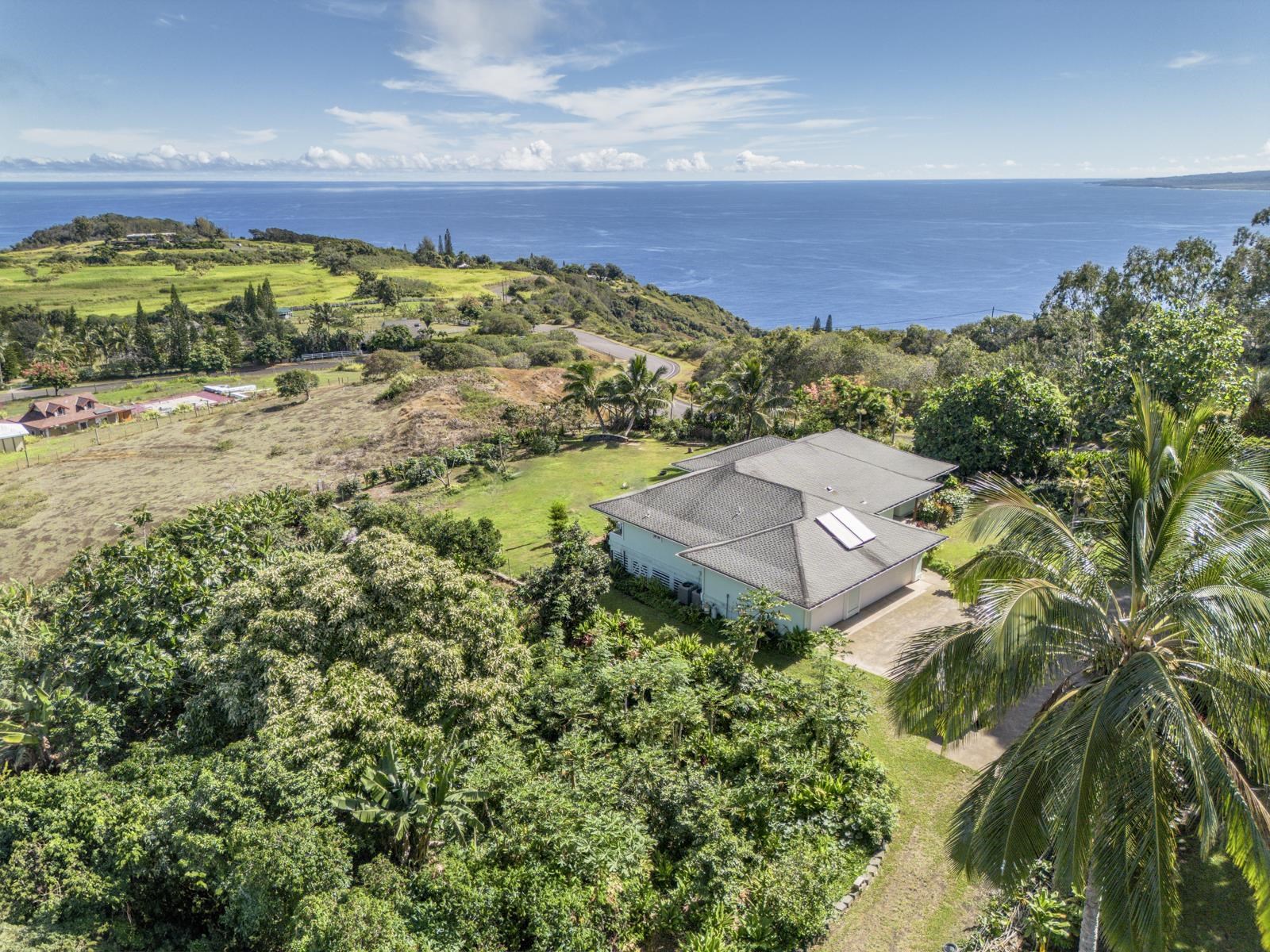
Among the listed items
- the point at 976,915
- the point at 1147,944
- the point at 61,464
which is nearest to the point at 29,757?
the point at 976,915

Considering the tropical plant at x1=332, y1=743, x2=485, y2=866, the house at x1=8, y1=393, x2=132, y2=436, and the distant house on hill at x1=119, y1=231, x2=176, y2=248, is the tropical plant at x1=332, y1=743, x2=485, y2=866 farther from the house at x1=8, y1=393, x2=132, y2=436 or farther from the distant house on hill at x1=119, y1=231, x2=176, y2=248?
the distant house on hill at x1=119, y1=231, x2=176, y2=248

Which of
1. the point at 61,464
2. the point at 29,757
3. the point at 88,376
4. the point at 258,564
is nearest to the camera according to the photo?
the point at 29,757

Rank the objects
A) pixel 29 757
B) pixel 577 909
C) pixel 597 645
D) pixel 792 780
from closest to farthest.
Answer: pixel 577 909, pixel 792 780, pixel 29 757, pixel 597 645

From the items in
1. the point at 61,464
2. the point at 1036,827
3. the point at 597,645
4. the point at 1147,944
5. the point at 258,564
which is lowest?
the point at 61,464

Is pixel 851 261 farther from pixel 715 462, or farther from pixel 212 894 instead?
pixel 212 894

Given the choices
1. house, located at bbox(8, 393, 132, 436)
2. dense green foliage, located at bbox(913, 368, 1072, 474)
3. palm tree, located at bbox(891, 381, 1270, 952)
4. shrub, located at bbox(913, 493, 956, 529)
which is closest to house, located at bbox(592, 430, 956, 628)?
shrub, located at bbox(913, 493, 956, 529)

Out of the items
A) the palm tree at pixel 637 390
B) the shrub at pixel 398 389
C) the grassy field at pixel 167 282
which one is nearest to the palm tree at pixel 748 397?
the palm tree at pixel 637 390

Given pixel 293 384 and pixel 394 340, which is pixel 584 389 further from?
pixel 394 340

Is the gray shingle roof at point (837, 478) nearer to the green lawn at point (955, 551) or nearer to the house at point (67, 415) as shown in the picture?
the green lawn at point (955, 551)
